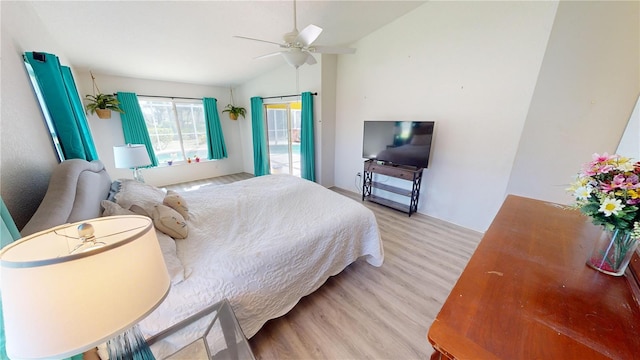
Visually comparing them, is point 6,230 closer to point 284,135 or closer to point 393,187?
point 393,187

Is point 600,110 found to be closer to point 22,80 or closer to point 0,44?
point 0,44

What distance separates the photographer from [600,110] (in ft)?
5.92

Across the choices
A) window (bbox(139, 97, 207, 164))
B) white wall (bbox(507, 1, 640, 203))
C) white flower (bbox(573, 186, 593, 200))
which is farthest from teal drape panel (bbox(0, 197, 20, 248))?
window (bbox(139, 97, 207, 164))

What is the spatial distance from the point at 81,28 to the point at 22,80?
67.2 inches

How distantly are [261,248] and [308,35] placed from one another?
175cm

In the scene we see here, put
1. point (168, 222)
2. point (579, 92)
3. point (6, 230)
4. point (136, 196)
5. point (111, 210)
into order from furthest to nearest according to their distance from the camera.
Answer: point (579, 92) → point (136, 196) → point (168, 222) → point (111, 210) → point (6, 230)

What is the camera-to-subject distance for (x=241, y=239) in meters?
1.59

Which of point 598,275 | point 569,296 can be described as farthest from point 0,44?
point 598,275

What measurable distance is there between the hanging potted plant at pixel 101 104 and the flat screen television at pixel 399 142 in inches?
172

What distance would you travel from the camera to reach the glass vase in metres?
0.81

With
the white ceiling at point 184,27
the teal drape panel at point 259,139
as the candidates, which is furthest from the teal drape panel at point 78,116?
the teal drape panel at point 259,139

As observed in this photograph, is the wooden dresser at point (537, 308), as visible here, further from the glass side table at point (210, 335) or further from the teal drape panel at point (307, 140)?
the teal drape panel at point (307, 140)

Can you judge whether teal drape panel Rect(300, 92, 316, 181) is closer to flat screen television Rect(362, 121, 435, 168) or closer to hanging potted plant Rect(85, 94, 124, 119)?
flat screen television Rect(362, 121, 435, 168)

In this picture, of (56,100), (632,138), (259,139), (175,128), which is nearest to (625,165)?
(632,138)
